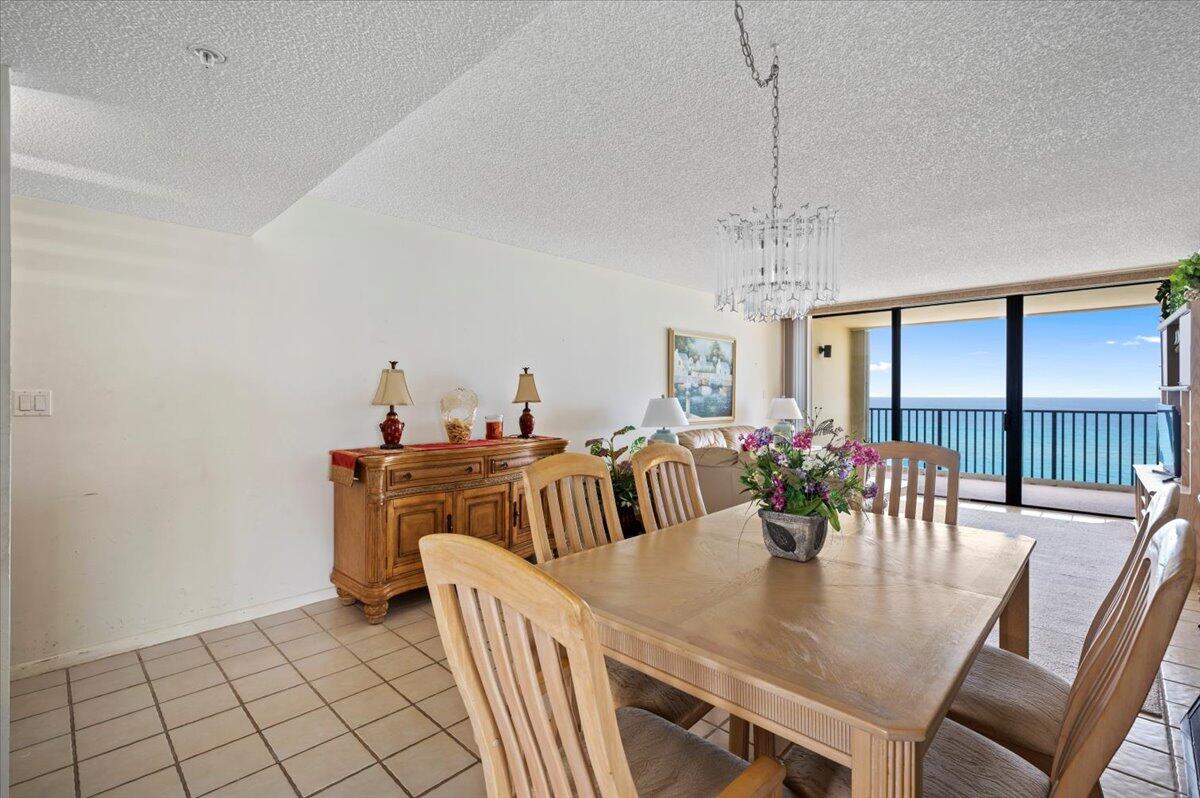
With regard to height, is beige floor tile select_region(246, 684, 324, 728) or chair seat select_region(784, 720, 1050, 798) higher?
chair seat select_region(784, 720, 1050, 798)

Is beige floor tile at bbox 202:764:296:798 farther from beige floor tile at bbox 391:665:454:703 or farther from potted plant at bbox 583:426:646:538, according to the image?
potted plant at bbox 583:426:646:538

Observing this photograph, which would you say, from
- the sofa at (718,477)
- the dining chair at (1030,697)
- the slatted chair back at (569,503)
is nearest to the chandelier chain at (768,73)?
the slatted chair back at (569,503)

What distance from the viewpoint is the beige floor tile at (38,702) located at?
→ 2100 millimetres

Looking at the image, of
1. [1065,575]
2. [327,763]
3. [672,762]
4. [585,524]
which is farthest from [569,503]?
[1065,575]

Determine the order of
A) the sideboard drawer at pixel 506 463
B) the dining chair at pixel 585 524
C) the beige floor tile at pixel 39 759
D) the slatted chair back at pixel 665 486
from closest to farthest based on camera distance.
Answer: the dining chair at pixel 585 524 → the beige floor tile at pixel 39 759 → the slatted chair back at pixel 665 486 → the sideboard drawer at pixel 506 463

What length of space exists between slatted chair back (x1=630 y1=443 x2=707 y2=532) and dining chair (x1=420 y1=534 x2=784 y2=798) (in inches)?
49.1

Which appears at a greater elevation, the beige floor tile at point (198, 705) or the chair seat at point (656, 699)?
the chair seat at point (656, 699)

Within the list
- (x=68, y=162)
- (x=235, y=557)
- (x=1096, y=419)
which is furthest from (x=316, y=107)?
(x=1096, y=419)

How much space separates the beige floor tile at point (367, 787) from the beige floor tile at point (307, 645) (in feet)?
3.30

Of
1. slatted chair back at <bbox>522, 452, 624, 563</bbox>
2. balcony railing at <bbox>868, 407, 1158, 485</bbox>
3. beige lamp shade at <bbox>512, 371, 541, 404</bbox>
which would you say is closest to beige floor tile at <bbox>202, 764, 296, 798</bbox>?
slatted chair back at <bbox>522, 452, 624, 563</bbox>

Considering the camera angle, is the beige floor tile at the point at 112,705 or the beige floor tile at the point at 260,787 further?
the beige floor tile at the point at 112,705

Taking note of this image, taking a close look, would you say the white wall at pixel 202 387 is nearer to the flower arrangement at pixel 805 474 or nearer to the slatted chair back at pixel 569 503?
the slatted chair back at pixel 569 503

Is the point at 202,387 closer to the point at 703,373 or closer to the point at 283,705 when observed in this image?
the point at 283,705

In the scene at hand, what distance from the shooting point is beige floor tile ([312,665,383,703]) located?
225 cm
